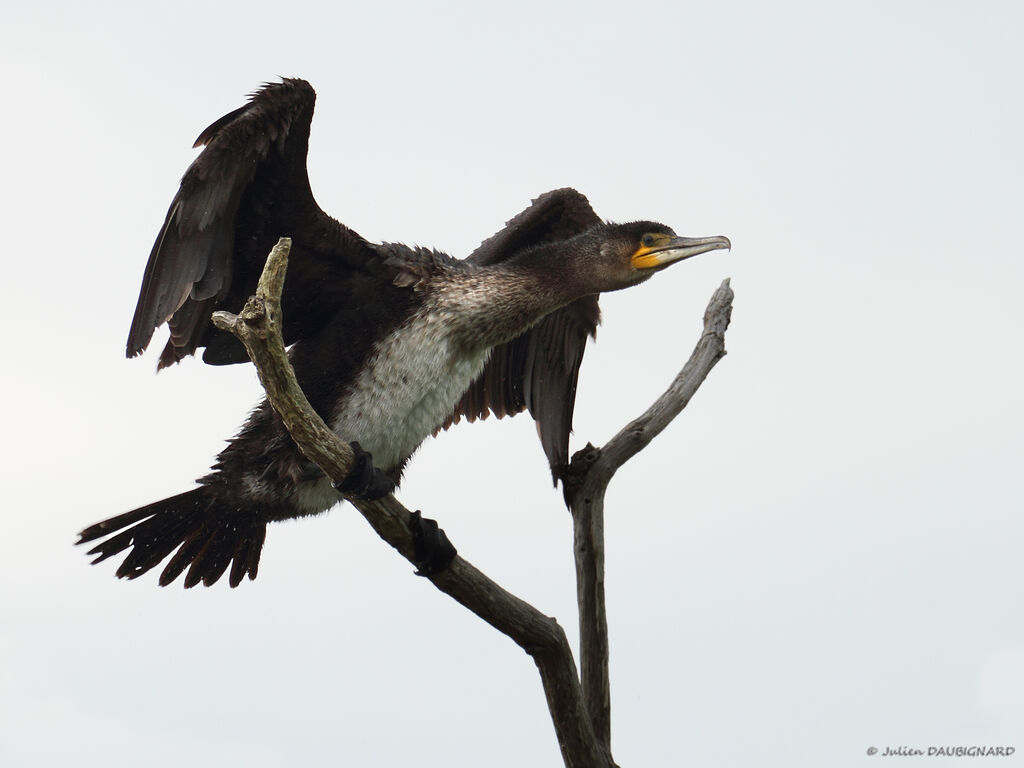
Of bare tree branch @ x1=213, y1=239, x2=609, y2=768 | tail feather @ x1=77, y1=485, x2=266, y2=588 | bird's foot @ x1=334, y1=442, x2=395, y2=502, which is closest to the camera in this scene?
bare tree branch @ x1=213, y1=239, x2=609, y2=768

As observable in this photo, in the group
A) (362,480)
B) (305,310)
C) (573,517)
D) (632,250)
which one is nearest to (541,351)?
(632,250)

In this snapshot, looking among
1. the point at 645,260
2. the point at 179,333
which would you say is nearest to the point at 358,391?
the point at 179,333

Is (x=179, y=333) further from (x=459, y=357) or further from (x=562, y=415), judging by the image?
(x=562, y=415)

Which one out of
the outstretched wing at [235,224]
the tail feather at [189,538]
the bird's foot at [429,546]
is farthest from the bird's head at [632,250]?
the tail feather at [189,538]

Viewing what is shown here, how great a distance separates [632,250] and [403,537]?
69.1 inches

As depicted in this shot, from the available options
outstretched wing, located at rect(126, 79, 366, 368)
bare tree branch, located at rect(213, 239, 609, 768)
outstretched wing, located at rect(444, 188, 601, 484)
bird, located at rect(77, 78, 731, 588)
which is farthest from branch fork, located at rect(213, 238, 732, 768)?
outstretched wing, located at rect(444, 188, 601, 484)

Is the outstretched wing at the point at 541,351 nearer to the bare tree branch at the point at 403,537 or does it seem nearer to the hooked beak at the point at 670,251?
the hooked beak at the point at 670,251

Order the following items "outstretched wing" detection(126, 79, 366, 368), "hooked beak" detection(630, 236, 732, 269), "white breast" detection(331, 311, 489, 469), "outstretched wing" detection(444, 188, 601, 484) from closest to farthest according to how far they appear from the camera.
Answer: "outstretched wing" detection(126, 79, 366, 368), "white breast" detection(331, 311, 489, 469), "hooked beak" detection(630, 236, 732, 269), "outstretched wing" detection(444, 188, 601, 484)

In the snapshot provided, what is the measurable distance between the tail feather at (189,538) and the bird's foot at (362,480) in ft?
2.71

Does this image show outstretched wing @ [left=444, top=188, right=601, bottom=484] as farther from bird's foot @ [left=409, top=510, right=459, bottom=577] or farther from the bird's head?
bird's foot @ [left=409, top=510, right=459, bottom=577]

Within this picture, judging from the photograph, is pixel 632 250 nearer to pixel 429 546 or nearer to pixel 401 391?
pixel 401 391

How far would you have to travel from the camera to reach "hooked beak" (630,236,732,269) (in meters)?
5.48

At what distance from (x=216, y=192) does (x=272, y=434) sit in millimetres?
976

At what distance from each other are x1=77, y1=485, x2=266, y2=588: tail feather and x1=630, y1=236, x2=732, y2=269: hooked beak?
2.02 metres
